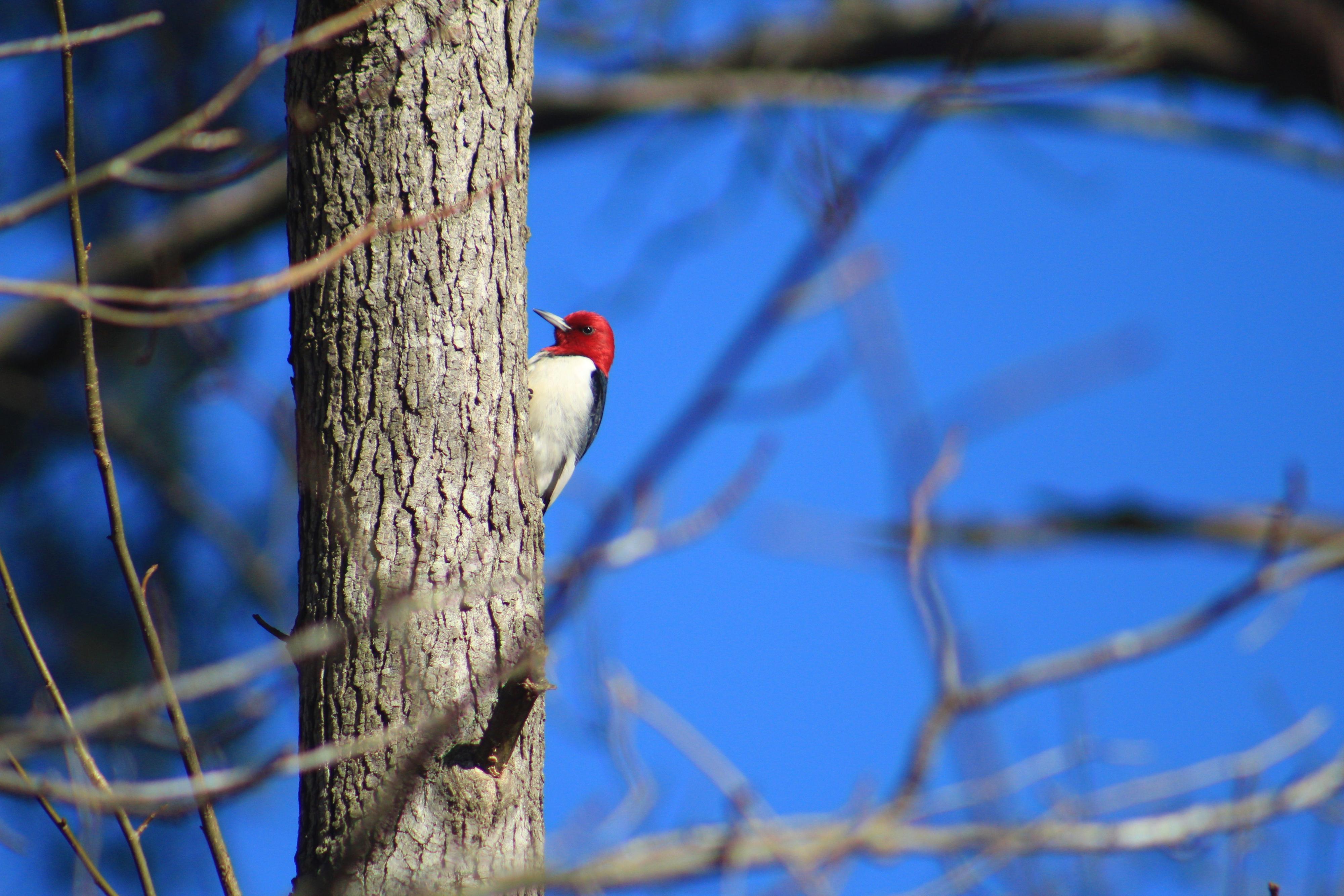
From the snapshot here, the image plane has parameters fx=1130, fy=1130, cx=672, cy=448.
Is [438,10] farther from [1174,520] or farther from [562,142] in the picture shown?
[562,142]

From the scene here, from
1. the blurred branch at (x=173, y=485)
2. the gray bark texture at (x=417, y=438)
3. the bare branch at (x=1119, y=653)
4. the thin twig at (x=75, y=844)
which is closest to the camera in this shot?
the bare branch at (x=1119, y=653)

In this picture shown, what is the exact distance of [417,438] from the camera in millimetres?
2449

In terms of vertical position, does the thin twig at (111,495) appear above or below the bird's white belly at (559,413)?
below

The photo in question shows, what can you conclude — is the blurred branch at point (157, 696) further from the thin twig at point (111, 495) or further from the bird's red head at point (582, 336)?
the bird's red head at point (582, 336)

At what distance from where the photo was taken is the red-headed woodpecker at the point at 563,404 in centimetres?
500

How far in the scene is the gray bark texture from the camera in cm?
229

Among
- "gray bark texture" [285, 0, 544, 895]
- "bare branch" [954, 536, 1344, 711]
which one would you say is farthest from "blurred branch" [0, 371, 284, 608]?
"bare branch" [954, 536, 1344, 711]

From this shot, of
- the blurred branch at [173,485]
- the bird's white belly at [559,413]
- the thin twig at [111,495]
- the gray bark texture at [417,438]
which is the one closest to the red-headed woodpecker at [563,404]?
the bird's white belly at [559,413]

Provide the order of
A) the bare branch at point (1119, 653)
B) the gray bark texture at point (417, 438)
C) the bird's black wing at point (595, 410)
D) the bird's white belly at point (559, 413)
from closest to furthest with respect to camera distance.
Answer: the bare branch at point (1119, 653), the gray bark texture at point (417, 438), the bird's white belly at point (559, 413), the bird's black wing at point (595, 410)

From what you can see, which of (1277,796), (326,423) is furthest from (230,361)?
(1277,796)

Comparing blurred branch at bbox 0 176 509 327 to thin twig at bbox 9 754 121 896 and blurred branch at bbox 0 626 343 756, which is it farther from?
thin twig at bbox 9 754 121 896

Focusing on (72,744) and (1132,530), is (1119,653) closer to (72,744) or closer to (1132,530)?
(1132,530)

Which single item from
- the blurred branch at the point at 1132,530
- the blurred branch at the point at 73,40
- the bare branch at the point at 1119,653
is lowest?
the bare branch at the point at 1119,653

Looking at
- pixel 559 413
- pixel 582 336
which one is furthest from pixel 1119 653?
pixel 582 336
